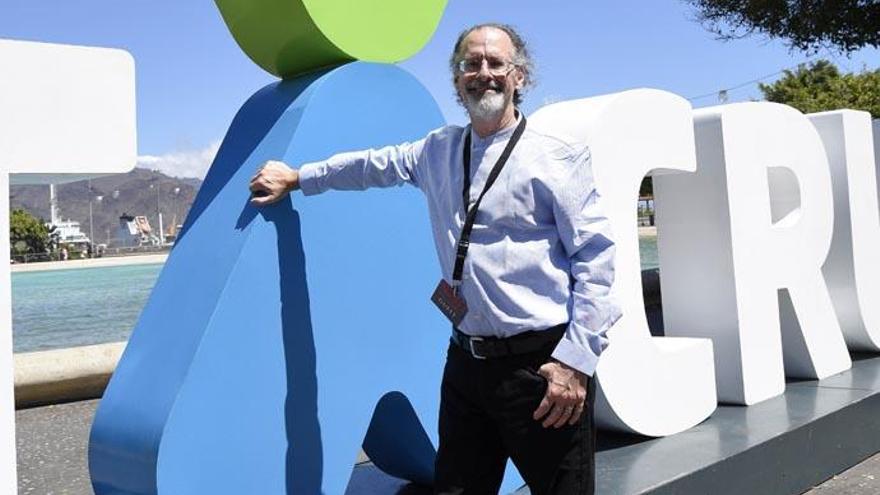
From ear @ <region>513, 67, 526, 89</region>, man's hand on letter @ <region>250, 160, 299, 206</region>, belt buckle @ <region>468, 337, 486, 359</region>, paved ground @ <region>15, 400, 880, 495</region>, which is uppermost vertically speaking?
ear @ <region>513, 67, 526, 89</region>

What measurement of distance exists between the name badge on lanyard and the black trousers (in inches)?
5.7

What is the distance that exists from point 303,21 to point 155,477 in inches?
62.6

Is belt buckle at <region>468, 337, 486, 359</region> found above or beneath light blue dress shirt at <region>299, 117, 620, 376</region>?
beneath

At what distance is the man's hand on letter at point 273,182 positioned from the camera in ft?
9.19

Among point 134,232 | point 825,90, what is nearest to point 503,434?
point 825,90

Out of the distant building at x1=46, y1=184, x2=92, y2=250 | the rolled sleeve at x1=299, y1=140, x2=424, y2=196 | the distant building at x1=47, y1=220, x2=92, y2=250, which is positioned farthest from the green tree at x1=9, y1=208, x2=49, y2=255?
the rolled sleeve at x1=299, y1=140, x2=424, y2=196

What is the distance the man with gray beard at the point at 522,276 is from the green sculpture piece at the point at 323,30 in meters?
0.78

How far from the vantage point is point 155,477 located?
248cm

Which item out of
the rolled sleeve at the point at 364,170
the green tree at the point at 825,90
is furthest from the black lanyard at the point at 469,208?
the green tree at the point at 825,90

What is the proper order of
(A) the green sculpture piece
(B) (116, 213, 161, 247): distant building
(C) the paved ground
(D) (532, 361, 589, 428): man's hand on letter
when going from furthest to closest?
(B) (116, 213, 161, 247): distant building < (C) the paved ground < (A) the green sculpture piece < (D) (532, 361, 589, 428): man's hand on letter

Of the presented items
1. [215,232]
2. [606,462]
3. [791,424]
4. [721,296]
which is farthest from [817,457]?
[215,232]

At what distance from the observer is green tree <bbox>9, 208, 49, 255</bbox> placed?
6562 cm

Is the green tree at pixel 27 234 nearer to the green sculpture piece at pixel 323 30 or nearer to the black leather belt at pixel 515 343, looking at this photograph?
the green sculpture piece at pixel 323 30

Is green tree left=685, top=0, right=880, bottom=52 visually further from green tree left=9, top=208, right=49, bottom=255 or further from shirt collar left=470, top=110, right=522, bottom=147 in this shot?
green tree left=9, top=208, right=49, bottom=255
